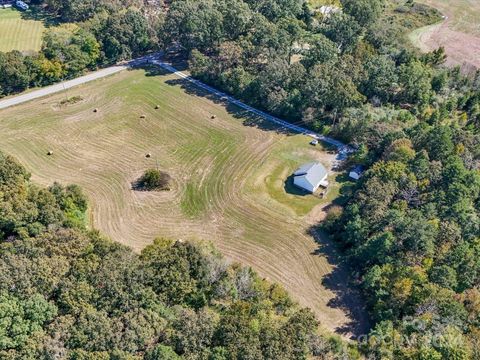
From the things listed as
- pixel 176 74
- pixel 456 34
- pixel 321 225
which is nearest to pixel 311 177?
pixel 321 225

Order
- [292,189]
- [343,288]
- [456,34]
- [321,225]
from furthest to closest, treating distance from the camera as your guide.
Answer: [456,34] → [292,189] → [321,225] → [343,288]

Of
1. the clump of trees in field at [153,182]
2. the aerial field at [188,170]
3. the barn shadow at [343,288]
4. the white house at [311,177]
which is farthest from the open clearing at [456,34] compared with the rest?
the clump of trees in field at [153,182]

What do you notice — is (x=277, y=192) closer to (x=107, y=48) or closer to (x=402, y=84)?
(x=402, y=84)

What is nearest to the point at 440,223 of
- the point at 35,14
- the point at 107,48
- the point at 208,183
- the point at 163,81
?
the point at 208,183

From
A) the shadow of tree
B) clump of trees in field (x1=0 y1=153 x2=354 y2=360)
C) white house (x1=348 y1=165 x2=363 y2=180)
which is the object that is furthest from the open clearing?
clump of trees in field (x1=0 y1=153 x2=354 y2=360)

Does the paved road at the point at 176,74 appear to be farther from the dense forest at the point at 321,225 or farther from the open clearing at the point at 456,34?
the open clearing at the point at 456,34

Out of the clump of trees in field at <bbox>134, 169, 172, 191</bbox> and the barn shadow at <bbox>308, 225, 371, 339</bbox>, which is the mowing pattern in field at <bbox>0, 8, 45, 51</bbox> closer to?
the clump of trees in field at <bbox>134, 169, 172, 191</bbox>

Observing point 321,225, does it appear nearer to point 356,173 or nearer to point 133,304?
point 356,173
